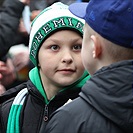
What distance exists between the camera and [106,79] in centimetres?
173

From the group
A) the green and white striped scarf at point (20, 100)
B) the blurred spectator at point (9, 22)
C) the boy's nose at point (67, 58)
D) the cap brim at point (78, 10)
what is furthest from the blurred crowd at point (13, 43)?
the cap brim at point (78, 10)

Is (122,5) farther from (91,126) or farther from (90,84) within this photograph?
(91,126)

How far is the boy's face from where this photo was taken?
7.84 feet

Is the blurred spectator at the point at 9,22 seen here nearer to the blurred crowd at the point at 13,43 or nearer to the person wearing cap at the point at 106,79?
the blurred crowd at the point at 13,43

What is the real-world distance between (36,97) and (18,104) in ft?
0.36

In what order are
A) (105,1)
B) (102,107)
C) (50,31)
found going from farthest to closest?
(50,31) → (105,1) → (102,107)

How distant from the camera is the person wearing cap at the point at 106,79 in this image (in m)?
1.70

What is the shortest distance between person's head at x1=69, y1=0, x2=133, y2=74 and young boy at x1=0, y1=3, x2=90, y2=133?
54cm

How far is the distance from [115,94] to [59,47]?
0.78 meters

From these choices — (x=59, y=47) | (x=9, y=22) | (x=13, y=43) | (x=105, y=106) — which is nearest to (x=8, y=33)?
(x=9, y=22)

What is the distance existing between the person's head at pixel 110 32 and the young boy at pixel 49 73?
1.76ft

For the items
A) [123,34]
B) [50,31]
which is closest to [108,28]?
[123,34]

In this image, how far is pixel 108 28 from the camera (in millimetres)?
1796

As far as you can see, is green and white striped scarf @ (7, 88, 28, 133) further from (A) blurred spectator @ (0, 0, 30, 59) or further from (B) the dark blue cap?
(A) blurred spectator @ (0, 0, 30, 59)
